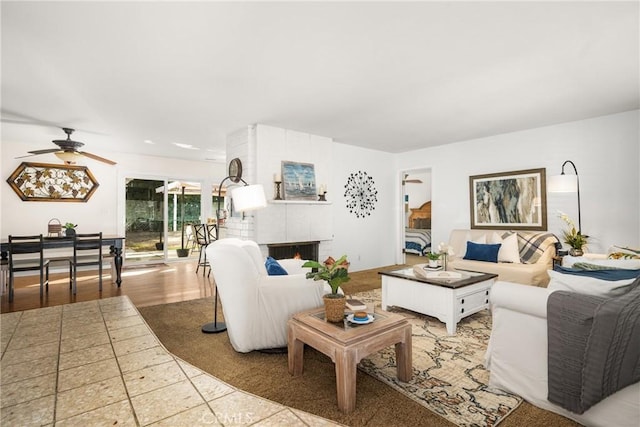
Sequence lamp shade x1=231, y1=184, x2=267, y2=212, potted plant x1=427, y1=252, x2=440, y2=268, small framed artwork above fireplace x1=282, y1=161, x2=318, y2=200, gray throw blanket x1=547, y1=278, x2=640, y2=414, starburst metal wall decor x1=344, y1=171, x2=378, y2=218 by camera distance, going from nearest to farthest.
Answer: gray throw blanket x1=547, y1=278, x2=640, y2=414 < lamp shade x1=231, y1=184, x2=267, y2=212 < potted plant x1=427, y1=252, x2=440, y2=268 < small framed artwork above fireplace x1=282, y1=161, x2=318, y2=200 < starburst metal wall decor x1=344, y1=171, x2=378, y2=218

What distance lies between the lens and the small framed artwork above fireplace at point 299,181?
484cm

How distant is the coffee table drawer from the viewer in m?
3.00

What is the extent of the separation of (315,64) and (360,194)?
3.72m

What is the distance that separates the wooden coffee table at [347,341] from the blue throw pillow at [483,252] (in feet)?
9.81

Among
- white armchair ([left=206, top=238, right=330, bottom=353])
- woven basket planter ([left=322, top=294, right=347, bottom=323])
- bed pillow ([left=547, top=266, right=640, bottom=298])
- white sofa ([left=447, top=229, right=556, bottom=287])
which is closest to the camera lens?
bed pillow ([left=547, top=266, right=640, bottom=298])

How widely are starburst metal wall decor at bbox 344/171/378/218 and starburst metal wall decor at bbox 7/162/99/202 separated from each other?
5.16 metres

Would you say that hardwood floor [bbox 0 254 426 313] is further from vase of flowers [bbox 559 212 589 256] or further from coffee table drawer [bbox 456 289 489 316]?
vase of flowers [bbox 559 212 589 256]

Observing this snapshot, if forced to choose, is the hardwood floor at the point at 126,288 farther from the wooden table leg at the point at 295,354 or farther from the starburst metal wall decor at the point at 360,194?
the starburst metal wall decor at the point at 360,194

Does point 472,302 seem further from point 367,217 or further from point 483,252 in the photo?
point 367,217

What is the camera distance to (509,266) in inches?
161

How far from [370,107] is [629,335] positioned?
→ 10.5 feet

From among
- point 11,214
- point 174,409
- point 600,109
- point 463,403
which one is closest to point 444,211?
point 600,109

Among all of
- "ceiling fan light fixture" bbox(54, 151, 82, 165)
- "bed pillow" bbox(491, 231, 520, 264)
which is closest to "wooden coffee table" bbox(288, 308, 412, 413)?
"bed pillow" bbox(491, 231, 520, 264)

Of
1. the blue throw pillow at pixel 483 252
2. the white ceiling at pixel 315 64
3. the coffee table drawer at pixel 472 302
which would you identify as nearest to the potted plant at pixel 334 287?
the coffee table drawer at pixel 472 302
